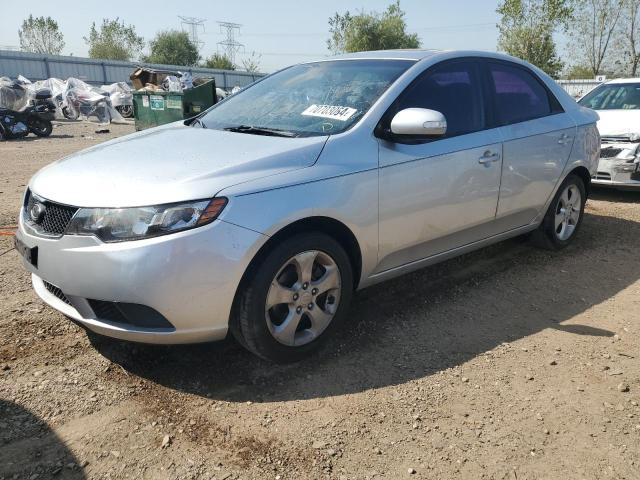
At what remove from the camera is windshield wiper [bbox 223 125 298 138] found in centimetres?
313

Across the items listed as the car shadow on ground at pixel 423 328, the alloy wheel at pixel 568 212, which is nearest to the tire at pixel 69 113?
the car shadow on ground at pixel 423 328

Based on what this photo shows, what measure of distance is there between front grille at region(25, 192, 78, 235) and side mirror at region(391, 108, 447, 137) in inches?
69.6

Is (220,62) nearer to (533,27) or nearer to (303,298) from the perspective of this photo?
(533,27)

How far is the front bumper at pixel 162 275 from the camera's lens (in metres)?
2.40

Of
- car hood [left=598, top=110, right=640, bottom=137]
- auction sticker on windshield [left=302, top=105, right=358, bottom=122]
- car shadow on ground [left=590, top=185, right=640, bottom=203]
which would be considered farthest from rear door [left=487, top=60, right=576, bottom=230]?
car shadow on ground [left=590, top=185, right=640, bottom=203]

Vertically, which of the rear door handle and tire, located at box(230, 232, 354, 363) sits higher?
the rear door handle

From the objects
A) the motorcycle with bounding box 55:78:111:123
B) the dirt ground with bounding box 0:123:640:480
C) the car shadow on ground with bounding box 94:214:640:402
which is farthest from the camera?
the motorcycle with bounding box 55:78:111:123

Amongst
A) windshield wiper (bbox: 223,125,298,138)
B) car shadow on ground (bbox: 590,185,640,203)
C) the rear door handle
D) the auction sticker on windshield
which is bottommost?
car shadow on ground (bbox: 590,185,640,203)

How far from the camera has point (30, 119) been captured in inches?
605

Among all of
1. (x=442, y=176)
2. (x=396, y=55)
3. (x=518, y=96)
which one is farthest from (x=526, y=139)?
(x=396, y=55)

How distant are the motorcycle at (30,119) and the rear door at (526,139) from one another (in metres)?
14.7

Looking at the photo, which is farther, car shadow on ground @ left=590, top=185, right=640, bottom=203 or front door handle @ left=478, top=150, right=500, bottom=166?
car shadow on ground @ left=590, top=185, right=640, bottom=203

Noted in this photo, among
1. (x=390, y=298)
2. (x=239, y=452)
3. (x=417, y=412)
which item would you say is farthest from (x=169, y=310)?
(x=390, y=298)

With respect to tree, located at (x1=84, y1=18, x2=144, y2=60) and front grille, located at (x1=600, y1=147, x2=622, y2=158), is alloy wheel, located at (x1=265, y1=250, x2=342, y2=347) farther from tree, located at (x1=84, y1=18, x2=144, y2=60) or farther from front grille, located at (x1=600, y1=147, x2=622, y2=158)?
tree, located at (x1=84, y1=18, x2=144, y2=60)
